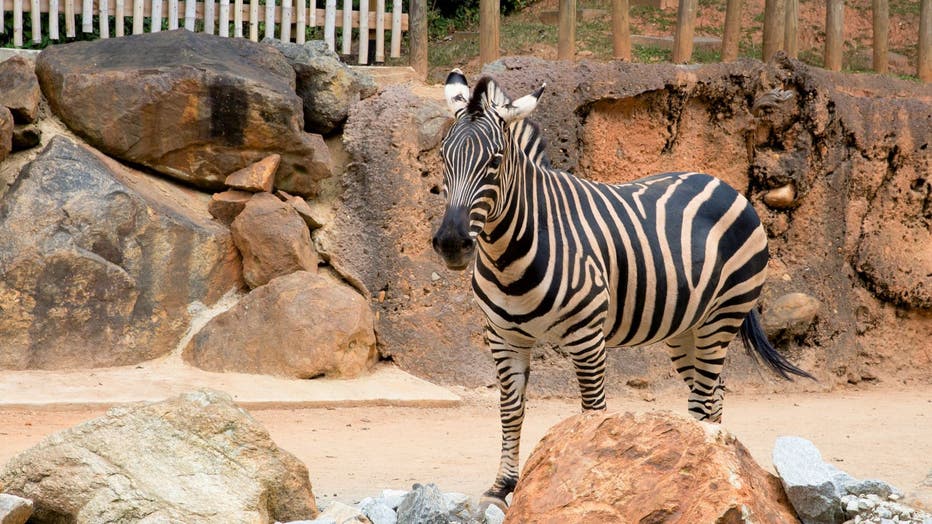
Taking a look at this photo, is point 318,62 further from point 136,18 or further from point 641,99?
point 641,99

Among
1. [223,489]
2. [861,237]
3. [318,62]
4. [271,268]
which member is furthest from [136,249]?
[861,237]

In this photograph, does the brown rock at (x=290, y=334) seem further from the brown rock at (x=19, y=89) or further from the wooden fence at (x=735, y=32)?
the wooden fence at (x=735, y=32)

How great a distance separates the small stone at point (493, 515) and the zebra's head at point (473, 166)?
1.35m

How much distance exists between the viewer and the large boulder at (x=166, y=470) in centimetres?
472

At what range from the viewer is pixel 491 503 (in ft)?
18.5

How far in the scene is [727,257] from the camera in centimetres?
662

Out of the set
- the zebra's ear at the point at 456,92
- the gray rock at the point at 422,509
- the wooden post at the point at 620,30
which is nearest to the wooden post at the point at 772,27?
the wooden post at the point at 620,30

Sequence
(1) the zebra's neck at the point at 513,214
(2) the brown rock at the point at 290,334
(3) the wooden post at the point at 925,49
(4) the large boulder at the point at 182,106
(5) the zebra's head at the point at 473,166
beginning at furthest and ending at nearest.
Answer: (3) the wooden post at the point at 925,49 < (4) the large boulder at the point at 182,106 < (2) the brown rock at the point at 290,334 < (1) the zebra's neck at the point at 513,214 < (5) the zebra's head at the point at 473,166

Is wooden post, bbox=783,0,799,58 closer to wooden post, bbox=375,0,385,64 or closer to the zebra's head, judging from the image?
wooden post, bbox=375,0,385,64

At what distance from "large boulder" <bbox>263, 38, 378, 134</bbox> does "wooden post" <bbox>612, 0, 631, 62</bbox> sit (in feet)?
9.18

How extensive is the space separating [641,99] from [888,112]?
2706mm

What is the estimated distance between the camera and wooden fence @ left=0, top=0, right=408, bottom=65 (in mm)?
10328

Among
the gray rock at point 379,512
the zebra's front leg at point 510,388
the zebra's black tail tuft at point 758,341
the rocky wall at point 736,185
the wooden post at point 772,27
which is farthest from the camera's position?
the wooden post at point 772,27

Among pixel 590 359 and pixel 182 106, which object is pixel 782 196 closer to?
pixel 590 359
